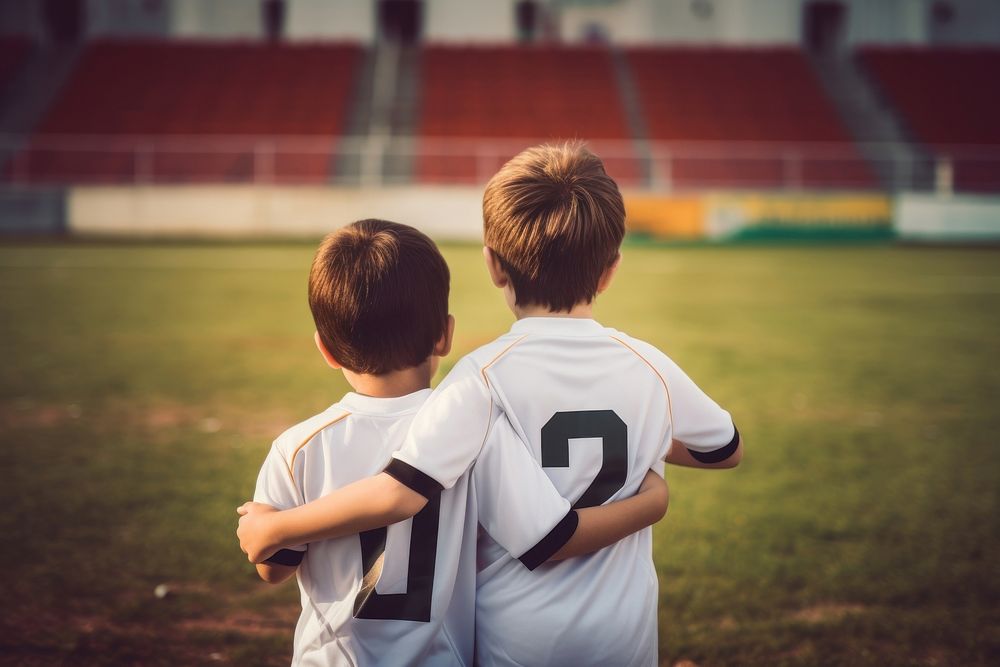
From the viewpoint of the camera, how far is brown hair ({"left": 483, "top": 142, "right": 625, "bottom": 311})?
1.56m

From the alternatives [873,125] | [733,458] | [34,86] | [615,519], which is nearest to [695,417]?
[733,458]

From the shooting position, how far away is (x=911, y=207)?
19609mm

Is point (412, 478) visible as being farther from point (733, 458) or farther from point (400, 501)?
point (733, 458)

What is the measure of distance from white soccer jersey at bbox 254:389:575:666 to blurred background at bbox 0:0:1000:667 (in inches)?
36.5

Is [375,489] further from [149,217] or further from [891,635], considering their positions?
[149,217]

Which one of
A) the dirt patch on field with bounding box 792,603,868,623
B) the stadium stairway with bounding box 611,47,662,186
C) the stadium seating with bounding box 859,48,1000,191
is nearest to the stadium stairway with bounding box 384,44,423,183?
the stadium stairway with bounding box 611,47,662,186

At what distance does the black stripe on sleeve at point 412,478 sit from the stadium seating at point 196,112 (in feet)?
62.7

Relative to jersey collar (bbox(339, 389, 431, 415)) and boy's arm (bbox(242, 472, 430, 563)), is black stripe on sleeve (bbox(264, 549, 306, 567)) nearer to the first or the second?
boy's arm (bbox(242, 472, 430, 563))

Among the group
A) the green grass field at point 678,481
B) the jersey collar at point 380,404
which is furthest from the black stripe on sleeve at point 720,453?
the green grass field at point 678,481

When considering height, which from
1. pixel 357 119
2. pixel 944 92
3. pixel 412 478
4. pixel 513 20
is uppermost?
pixel 513 20

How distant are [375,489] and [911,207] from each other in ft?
67.3

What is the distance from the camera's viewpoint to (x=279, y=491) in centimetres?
159

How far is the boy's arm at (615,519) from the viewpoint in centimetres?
154

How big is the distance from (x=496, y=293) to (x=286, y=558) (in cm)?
942
